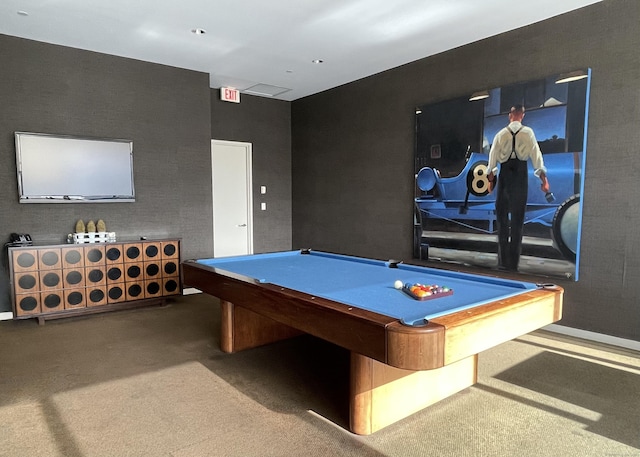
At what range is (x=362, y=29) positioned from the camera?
12.9 feet

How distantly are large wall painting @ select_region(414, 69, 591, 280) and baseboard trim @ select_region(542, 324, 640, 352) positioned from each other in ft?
1.54

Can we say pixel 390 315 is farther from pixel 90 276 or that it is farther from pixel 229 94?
pixel 229 94

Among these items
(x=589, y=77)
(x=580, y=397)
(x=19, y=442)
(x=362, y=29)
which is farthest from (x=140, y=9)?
(x=580, y=397)

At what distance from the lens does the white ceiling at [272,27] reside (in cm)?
343

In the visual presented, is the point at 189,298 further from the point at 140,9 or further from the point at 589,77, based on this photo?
the point at 589,77

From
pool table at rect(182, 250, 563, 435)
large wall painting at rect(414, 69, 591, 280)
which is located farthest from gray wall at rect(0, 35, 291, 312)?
large wall painting at rect(414, 69, 591, 280)

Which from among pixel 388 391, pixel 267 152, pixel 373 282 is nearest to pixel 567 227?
pixel 373 282

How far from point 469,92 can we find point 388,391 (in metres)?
3.23

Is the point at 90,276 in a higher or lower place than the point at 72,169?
lower

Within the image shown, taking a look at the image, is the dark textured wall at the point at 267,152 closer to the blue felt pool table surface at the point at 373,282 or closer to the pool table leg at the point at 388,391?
the blue felt pool table surface at the point at 373,282

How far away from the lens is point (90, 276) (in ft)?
13.9

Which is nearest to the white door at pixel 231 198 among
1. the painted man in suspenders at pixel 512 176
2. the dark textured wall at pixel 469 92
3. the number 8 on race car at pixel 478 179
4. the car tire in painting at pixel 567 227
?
the dark textured wall at pixel 469 92

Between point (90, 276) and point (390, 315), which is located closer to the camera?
point (390, 315)

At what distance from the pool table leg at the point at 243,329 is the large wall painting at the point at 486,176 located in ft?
6.84
